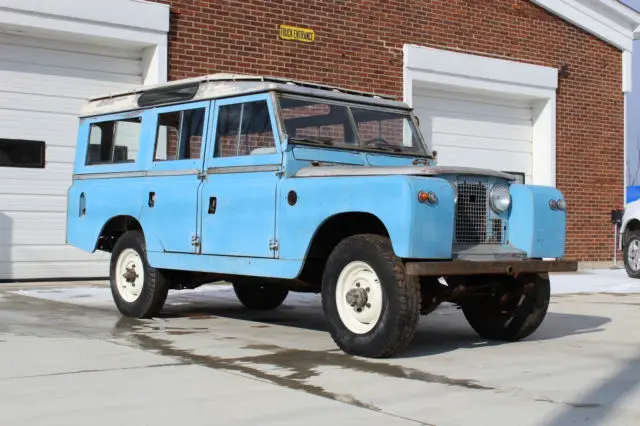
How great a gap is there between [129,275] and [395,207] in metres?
3.55

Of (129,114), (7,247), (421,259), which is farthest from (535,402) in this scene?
(7,247)

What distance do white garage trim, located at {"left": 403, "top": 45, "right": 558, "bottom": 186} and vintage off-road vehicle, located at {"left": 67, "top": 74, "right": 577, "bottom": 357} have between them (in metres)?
7.49

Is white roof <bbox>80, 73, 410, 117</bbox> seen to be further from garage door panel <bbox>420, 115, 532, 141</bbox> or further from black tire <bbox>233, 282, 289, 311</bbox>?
garage door panel <bbox>420, 115, 532, 141</bbox>

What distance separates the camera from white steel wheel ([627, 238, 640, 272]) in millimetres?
14734

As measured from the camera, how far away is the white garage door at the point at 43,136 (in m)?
12.4

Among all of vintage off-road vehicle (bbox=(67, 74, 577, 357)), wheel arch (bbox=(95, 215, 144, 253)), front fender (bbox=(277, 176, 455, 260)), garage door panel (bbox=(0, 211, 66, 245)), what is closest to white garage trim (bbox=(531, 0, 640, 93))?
garage door panel (bbox=(0, 211, 66, 245))

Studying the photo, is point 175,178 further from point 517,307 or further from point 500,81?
point 500,81

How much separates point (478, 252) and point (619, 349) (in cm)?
134

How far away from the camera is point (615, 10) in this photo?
1839cm

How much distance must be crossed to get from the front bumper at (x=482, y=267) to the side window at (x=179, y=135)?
2786mm

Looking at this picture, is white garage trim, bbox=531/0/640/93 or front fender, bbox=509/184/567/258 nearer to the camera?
front fender, bbox=509/184/567/258

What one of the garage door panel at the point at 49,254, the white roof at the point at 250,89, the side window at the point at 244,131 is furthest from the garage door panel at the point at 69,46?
the side window at the point at 244,131

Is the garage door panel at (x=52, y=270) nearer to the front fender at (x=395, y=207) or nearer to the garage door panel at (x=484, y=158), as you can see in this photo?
the garage door panel at (x=484, y=158)

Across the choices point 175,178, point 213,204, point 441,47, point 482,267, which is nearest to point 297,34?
point 441,47
